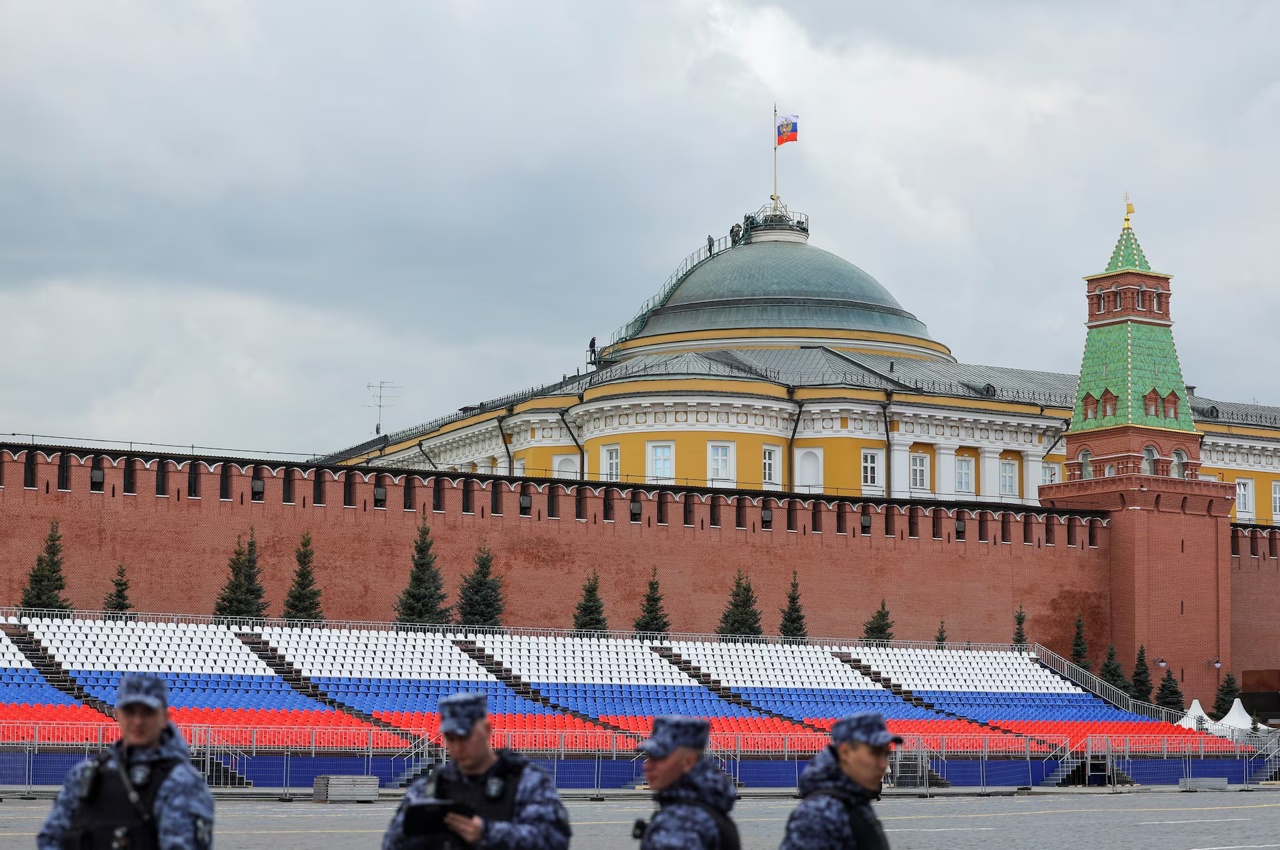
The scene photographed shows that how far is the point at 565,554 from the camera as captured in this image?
5078 centimetres

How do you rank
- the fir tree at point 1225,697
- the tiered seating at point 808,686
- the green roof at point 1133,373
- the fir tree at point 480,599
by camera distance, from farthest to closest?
1. the green roof at point 1133,373
2. the fir tree at point 1225,697
3. the fir tree at point 480,599
4. the tiered seating at point 808,686

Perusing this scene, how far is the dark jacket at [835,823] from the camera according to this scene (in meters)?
7.72

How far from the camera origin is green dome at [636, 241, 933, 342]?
7088cm

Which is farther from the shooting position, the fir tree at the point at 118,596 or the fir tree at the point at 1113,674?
the fir tree at the point at 1113,674

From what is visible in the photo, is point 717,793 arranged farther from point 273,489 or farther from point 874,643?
point 874,643

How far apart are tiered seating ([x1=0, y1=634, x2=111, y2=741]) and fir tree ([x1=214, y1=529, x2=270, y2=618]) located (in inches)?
249

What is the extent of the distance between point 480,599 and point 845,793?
4033 cm

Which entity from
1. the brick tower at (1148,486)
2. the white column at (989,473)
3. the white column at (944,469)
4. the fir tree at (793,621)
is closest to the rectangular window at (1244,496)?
the white column at (989,473)

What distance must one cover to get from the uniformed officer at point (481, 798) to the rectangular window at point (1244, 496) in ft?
225

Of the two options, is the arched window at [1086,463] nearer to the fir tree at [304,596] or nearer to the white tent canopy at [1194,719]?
the white tent canopy at [1194,719]

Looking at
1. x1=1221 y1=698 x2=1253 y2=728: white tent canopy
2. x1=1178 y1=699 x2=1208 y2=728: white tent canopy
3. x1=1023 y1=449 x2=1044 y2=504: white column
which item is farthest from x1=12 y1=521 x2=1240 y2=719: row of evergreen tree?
x1=1023 y1=449 x2=1044 y2=504: white column

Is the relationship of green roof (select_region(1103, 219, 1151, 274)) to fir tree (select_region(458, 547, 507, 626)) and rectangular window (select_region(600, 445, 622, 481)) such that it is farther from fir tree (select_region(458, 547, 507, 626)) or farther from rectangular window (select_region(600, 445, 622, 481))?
fir tree (select_region(458, 547, 507, 626))

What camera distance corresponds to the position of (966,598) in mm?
55719

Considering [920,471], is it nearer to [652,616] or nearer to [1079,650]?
[1079,650]
